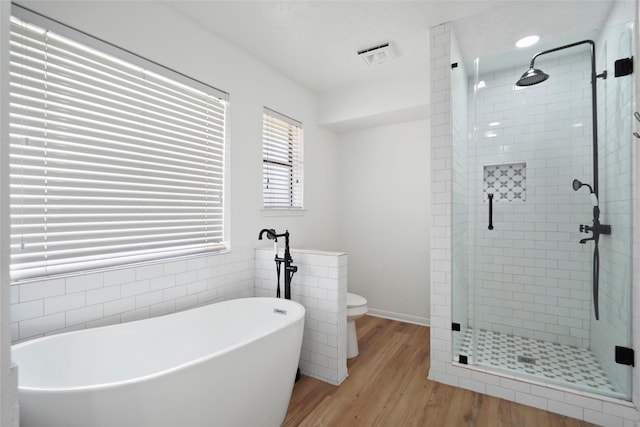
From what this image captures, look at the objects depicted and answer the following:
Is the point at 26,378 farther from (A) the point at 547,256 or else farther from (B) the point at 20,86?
(A) the point at 547,256

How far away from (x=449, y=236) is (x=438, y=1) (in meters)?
1.67

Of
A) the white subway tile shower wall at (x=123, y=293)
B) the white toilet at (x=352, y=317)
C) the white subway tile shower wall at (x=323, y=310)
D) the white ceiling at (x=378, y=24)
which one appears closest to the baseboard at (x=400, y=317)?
the white toilet at (x=352, y=317)

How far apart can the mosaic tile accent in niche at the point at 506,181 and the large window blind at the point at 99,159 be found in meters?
2.75

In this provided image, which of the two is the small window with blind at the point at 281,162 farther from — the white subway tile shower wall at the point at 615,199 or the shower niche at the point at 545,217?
the white subway tile shower wall at the point at 615,199

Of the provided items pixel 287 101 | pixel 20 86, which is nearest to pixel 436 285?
pixel 287 101

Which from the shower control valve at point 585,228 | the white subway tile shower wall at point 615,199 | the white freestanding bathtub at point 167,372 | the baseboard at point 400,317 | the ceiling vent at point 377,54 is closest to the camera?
the white freestanding bathtub at point 167,372

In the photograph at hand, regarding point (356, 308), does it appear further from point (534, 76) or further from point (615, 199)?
point (534, 76)

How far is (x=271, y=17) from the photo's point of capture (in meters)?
2.15

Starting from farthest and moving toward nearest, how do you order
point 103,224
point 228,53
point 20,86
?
point 228,53, point 103,224, point 20,86

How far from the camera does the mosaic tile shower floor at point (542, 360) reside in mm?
1992

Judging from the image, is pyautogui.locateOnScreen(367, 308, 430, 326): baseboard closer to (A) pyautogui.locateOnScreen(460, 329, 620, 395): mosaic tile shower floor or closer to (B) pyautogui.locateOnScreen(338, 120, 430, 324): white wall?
(B) pyautogui.locateOnScreen(338, 120, 430, 324): white wall

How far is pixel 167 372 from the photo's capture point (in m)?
1.17

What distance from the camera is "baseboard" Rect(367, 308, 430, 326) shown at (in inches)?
133

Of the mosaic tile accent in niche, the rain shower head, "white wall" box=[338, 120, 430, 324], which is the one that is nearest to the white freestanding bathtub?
"white wall" box=[338, 120, 430, 324]
